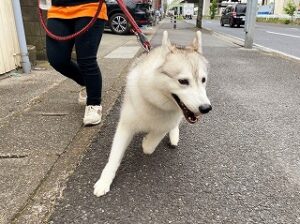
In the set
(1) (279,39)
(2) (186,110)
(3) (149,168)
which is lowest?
(1) (279,39)

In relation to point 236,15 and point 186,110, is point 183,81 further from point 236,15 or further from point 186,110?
point 236,15

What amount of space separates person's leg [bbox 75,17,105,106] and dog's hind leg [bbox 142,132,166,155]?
2.79ft

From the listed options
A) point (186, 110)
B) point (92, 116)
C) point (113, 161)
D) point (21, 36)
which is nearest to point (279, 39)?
point (21, 36)

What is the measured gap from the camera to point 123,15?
1172 cm

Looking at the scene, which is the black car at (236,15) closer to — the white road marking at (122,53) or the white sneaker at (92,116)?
the white road marking at (122,53)

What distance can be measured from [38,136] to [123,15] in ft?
31.8

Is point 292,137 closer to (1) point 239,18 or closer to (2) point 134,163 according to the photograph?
(2) point 134,163

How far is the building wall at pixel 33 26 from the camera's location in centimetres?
561

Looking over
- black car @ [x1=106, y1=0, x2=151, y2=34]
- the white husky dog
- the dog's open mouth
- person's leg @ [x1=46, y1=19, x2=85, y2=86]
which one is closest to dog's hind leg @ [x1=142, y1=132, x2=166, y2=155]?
the white husky dog

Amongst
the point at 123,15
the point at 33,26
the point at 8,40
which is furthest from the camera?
the point at 123,15

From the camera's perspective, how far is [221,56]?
783cm

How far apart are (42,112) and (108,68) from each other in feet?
7.88

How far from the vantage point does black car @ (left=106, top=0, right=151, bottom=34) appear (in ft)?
38.3

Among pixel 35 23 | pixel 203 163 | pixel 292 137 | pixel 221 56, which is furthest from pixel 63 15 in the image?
pixel 221 56
